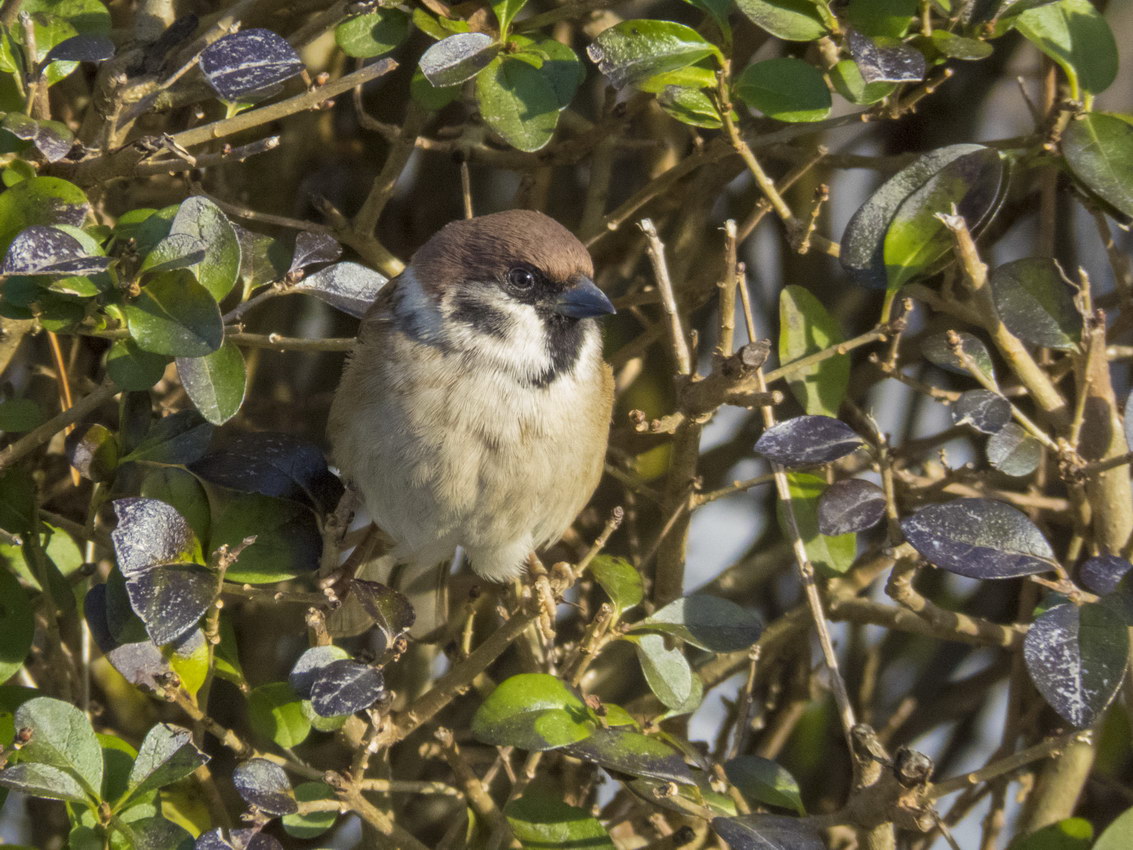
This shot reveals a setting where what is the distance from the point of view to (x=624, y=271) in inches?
119

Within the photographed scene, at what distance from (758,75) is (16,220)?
1133 millimetres

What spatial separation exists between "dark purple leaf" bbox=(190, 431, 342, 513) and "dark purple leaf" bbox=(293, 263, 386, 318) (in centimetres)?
25

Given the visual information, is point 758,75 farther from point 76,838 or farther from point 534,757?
point 76,838

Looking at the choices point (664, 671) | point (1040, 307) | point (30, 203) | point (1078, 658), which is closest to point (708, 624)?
point (664, 671)

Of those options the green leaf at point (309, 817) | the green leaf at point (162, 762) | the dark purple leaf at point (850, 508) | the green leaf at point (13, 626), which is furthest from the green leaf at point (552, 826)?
the green leaf at point (13, 626)

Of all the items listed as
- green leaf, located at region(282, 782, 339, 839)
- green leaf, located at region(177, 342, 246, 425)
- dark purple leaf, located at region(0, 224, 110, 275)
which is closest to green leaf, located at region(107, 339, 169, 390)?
green leaf, located at region(177, 342, 246, 425)

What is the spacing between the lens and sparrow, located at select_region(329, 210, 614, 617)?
98.0 inches

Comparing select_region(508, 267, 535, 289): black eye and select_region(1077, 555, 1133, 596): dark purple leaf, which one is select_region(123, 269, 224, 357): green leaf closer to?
select_region(508, 267, 535, 289): black eye

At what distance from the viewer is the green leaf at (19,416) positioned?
2.00 metres

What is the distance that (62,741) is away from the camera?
1752 mm

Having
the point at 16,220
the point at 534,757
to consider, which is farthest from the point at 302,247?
the point at 534,757

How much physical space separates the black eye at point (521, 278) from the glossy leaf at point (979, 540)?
39.4 inches

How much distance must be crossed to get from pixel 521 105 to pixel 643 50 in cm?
21

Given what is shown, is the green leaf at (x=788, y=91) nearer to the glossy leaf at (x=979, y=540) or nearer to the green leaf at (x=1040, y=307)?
the green leaf at (x=1040, y=307)
